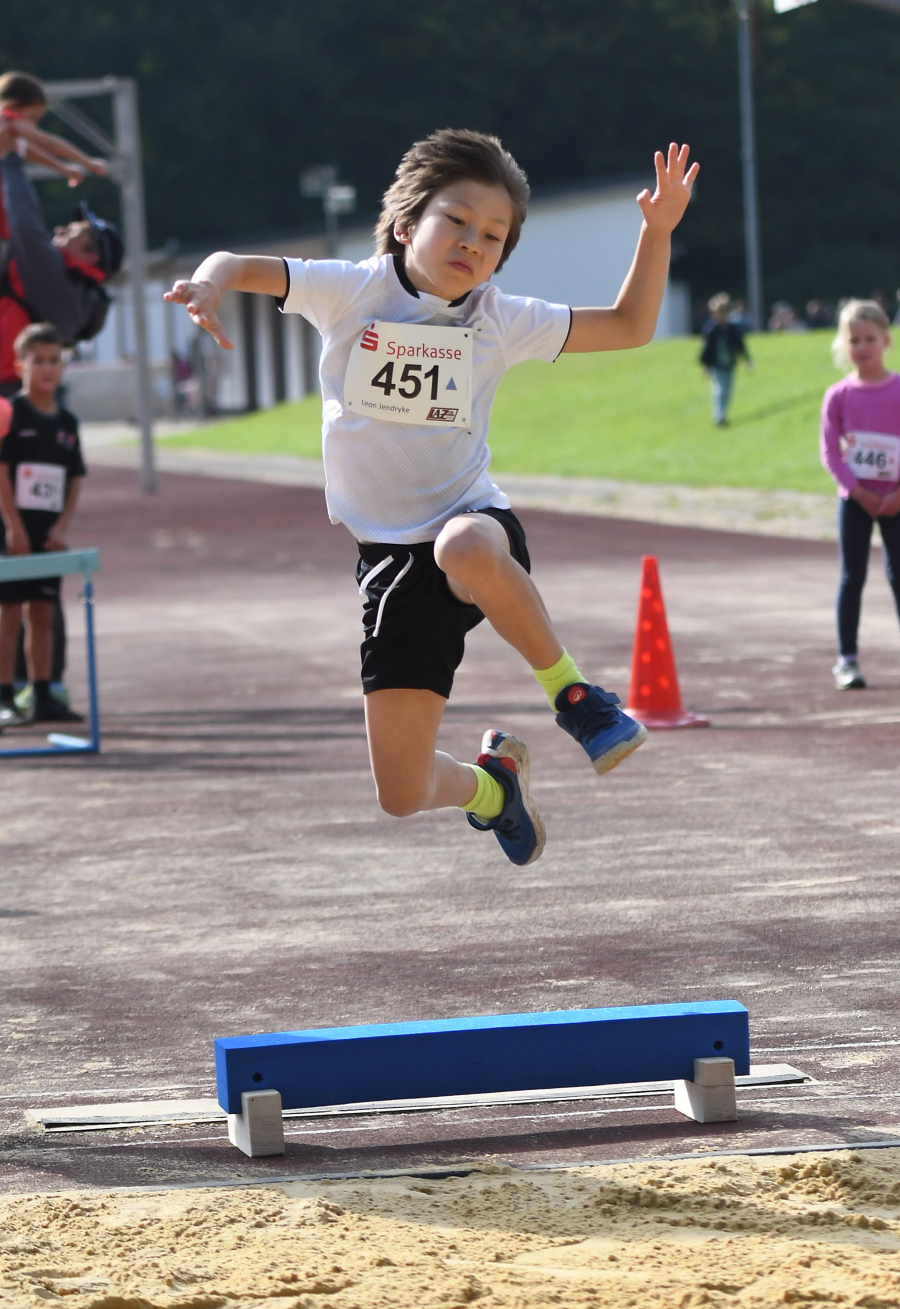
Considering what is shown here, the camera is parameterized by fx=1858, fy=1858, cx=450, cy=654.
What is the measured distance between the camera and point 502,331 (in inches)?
191

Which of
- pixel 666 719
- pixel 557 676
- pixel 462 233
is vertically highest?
pixel 462 233

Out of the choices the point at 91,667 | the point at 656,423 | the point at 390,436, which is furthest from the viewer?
the point at 656,423

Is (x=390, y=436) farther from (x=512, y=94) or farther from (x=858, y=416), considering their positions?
(x=512, y=94)

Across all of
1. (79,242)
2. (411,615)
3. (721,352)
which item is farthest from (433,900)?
(721,352)

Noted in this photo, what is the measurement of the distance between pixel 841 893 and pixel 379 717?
191cm

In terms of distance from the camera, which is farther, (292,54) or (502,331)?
(292,54)

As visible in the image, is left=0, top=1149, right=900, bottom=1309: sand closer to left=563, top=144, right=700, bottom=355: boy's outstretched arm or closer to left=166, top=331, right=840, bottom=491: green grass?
left=563, top=144, right=700, bottom=355: boy's outstretched arm

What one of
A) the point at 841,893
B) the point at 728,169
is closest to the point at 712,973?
the point at 841,893

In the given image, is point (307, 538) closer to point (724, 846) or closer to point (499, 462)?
point (499, 462)

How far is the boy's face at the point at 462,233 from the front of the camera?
15.1 feet

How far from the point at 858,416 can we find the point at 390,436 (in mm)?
5904

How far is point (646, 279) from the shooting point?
193 inches

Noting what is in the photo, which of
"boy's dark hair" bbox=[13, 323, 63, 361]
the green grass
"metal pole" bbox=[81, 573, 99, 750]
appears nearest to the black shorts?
"metal pole" bbox=[81, 573, 99, 750]

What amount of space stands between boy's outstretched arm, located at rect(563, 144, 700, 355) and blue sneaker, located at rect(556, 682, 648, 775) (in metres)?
0.94
